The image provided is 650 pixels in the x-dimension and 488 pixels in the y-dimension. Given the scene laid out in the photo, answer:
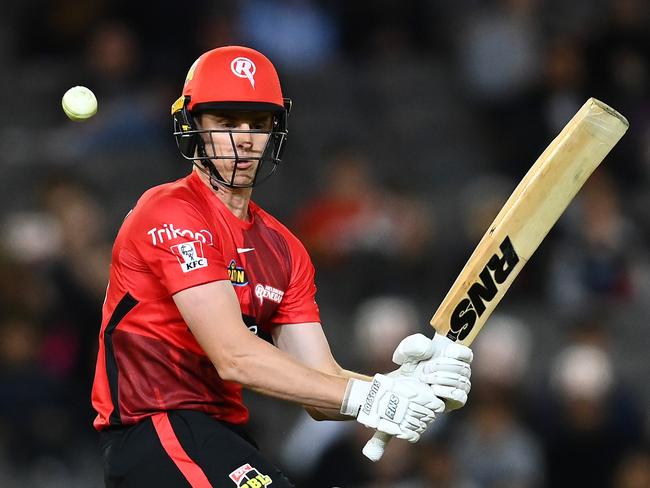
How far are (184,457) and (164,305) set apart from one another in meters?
0.50

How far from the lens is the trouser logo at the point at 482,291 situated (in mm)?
4621

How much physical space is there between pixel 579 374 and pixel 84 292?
2983mm

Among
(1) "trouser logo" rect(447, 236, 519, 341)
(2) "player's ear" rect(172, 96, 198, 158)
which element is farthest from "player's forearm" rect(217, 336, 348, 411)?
(2) "player's ear" rect(172, 96, 198, 158)

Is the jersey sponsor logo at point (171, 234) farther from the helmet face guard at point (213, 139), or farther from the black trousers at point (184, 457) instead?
the black trousers at point (184, 457)

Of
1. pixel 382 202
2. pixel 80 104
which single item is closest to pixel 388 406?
pixel 80 104

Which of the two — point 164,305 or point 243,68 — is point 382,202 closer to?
point 243,68

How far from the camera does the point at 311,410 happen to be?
4.85m

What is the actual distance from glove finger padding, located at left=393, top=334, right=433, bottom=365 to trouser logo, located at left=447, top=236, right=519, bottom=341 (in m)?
0.22

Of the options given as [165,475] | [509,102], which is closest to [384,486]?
[165,475]

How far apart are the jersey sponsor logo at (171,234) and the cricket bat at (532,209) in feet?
2.84

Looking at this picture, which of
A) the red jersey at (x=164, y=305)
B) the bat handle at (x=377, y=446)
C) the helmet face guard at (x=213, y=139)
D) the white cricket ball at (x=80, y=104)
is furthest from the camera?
the white cricket ball at (x=80, y=104)

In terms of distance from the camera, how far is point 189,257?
428cm

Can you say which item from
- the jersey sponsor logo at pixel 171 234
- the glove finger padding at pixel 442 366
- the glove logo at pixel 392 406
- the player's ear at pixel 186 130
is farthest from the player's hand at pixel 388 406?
the player's ear at pixel 186 130

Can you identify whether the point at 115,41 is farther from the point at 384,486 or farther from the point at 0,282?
the point at 384,486
